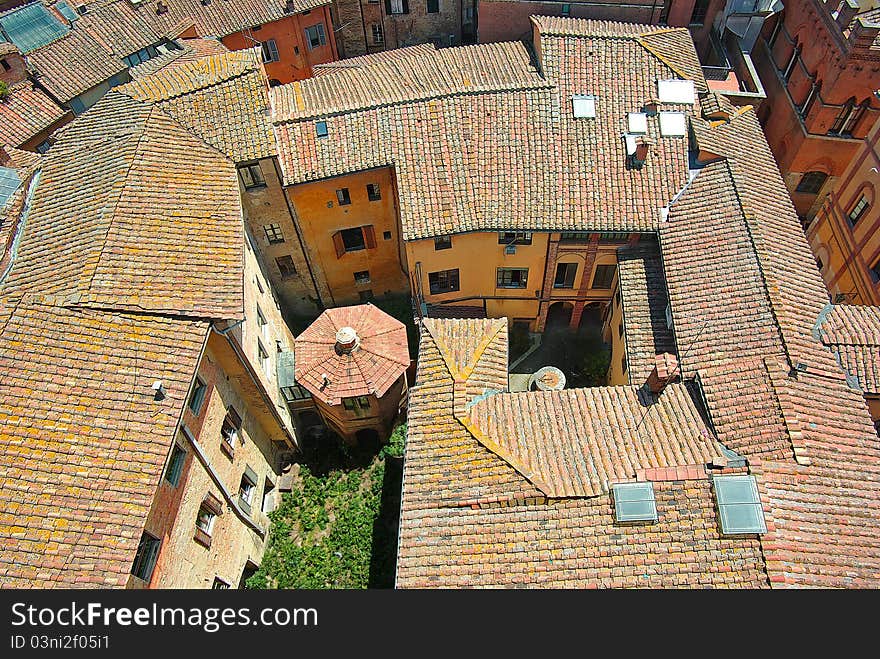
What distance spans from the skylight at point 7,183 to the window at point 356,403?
18986mm

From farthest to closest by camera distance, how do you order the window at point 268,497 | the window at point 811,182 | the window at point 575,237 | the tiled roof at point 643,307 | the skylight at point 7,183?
the window at point 811,182
the window at point 268,497
the window at point 575,237
the tiled roof at point 643,307
the skylight at point 7,183

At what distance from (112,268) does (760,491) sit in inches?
1074

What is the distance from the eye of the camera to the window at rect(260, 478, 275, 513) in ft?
110

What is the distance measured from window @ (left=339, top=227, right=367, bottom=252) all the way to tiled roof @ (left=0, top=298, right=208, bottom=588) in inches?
559

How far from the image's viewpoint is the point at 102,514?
2050cm

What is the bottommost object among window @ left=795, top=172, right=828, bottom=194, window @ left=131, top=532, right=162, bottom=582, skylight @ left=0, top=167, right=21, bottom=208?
window @ left=131, top=532, right=162, bottom=582

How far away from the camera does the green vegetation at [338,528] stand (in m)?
31.7

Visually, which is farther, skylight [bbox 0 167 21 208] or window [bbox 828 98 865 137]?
window [bbox 828 98 865 137]

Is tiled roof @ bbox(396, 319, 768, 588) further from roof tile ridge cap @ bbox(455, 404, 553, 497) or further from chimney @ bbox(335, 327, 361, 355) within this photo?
chimney @ bbox(335, 327, 361, 355)

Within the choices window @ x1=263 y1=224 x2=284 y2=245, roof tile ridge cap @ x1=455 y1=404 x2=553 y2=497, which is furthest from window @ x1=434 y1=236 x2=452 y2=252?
roof tile ridge cap @ x1=455 y1=404 x2=553 y2=497

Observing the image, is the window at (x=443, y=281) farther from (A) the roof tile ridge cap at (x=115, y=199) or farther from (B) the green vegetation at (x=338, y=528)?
(A) the roof tile ridge cap at (x=115, y=199)

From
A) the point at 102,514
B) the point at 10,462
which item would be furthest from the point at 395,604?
the point at 10,462

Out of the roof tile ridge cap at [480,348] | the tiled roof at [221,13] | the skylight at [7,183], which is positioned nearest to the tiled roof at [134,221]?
the skylight at [7,183]

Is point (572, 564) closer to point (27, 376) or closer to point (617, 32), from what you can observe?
point (27, 376)
